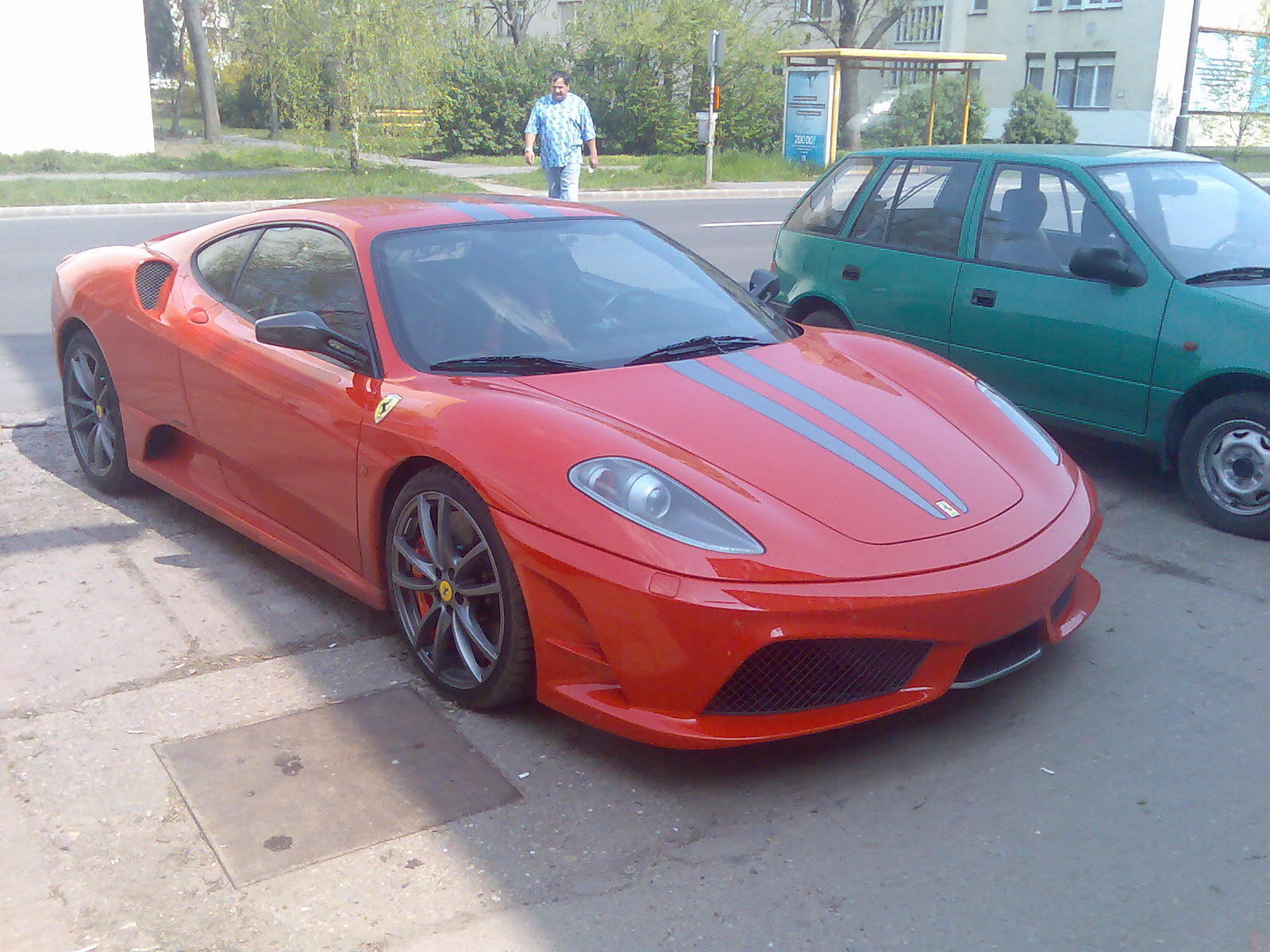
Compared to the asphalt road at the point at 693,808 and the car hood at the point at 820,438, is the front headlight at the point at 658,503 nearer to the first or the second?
the car hood at the point at 820,438

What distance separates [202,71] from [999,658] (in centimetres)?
3208

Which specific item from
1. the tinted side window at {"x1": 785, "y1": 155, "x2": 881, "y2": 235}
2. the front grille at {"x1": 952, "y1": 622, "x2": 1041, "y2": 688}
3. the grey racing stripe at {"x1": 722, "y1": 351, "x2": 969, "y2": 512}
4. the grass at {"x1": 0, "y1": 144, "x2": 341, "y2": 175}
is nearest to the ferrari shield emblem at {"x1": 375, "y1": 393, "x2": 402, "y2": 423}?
the grey racing stripe at {"x1": 722, "y1": 351, "x2": 969, "y2": 512}

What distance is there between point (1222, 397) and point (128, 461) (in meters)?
4.40

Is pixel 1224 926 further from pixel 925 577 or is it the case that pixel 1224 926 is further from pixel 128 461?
pixel 128 461

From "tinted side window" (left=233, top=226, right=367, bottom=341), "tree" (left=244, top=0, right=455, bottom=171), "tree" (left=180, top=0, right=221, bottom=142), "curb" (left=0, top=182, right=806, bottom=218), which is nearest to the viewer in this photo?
"tinted side window" (left=233, top=226, right=367, bottom=341)

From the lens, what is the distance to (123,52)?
1041 inches

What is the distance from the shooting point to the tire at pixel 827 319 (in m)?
6.78

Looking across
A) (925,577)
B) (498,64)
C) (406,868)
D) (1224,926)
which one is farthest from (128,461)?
(498,64)

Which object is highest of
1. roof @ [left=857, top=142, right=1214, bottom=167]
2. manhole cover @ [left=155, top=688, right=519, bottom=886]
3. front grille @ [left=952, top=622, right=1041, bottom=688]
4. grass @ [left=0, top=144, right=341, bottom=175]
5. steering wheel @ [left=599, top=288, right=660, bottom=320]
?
roof @ [left=857, top=142, right=1214, bottom=167]

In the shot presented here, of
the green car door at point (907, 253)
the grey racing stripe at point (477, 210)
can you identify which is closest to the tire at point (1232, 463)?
the green car door at point (907, 253)

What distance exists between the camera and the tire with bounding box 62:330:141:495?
17.4 ft

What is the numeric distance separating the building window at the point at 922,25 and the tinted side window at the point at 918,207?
4341 centimetres

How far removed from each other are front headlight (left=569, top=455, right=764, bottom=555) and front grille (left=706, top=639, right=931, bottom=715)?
269mm

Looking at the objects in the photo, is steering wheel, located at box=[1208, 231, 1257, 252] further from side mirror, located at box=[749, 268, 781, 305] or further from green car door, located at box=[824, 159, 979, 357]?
side mirror, located at box=[749, 268, 781, 305]
